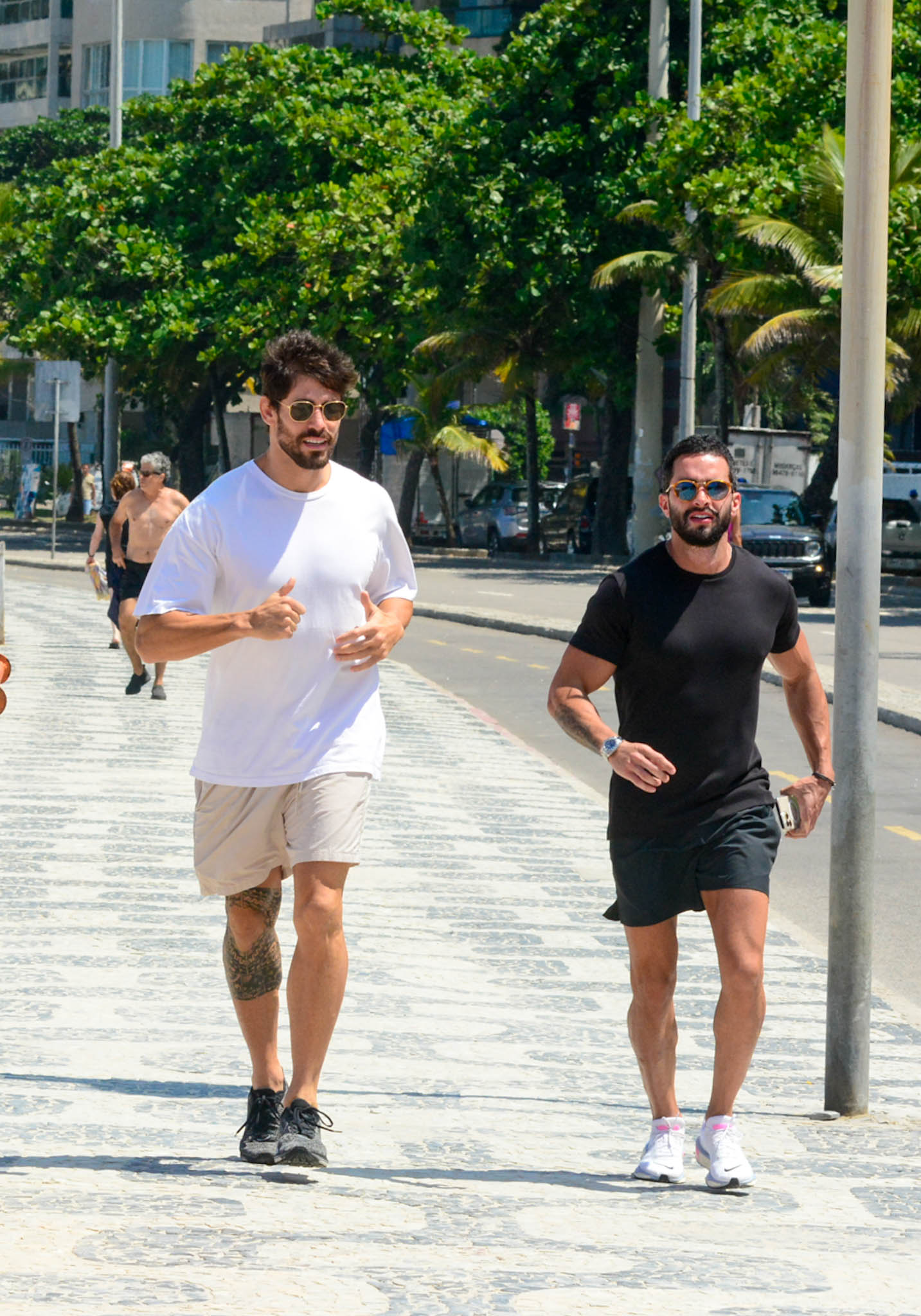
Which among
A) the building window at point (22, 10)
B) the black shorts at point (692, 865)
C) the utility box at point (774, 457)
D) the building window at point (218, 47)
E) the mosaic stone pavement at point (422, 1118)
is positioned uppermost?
the building window at point (22, 10)

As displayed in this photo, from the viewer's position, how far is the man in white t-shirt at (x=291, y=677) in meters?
5.11

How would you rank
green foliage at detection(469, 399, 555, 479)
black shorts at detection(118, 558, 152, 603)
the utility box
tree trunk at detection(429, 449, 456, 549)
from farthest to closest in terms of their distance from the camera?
green foliage at detection(469, 399, 555, 479) → tree trunk at detection(429, 449, 456, 549) → the utility box → black shorts at detection(118, 558, 152, 603)

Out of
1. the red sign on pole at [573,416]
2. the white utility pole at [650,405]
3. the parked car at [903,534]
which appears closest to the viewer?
the white utility pole at [650,405]

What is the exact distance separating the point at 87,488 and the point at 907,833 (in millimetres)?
45435

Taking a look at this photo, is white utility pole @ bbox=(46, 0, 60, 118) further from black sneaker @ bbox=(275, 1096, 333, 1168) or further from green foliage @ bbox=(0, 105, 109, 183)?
black sneaker @ bbox=(275, 1096, 333, 1168)

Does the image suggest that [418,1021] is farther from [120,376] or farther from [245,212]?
[120,376]

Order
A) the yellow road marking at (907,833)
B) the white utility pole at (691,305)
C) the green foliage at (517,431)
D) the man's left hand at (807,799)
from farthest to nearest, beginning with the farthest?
the green foliage at (517,431) → the white utility pole at (691,305) → the yellow road marking at (907,833) → the man's left hand at (807,799)

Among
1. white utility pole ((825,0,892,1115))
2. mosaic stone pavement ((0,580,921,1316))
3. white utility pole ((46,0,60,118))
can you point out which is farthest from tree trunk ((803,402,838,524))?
white utility pole ((46,0,60,118))

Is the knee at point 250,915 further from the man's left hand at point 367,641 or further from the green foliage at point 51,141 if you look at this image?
the green foliage at point 51,141

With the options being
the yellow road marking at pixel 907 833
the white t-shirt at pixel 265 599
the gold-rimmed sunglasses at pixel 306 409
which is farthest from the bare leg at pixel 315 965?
the yellow road marking at pixel 907 833

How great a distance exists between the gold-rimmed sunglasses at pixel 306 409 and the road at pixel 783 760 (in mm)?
3456

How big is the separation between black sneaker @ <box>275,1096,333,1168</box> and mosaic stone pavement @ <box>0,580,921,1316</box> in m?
0.06

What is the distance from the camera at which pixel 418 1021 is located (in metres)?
6.74

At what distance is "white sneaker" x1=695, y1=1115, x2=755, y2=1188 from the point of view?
499 cm
